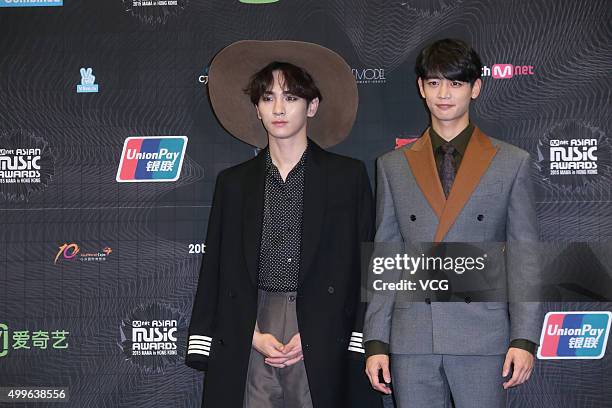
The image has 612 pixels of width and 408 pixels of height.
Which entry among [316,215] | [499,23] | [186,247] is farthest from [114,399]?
[499,23]

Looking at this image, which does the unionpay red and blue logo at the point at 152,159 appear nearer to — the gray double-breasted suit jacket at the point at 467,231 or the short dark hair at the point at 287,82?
the short dark hair at the point at 287,82

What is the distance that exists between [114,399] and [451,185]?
216 cm

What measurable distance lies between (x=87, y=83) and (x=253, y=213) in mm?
1449

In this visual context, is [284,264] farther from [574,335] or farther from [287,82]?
[574,335]

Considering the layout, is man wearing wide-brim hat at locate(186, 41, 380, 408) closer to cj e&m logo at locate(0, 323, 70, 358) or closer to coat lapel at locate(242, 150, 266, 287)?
coat lapel at locate(242, 150, 266, 287)

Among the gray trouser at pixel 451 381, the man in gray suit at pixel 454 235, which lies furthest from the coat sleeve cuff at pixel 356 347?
the gray trouser at pixel 451 381

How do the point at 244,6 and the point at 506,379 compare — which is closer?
the point at 506,379

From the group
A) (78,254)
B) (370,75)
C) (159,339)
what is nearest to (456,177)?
(370,75)

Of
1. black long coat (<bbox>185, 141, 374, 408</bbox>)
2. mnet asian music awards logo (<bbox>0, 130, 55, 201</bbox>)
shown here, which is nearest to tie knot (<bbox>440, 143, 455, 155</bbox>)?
black long coat (<bbox>185, 141, 374, 408</bbox>)

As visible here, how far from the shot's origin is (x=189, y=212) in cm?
381

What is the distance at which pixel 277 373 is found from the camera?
9.55 ft

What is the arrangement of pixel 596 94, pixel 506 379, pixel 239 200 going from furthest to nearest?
pixel 596 94, pixel 239 200, pixel 506 379

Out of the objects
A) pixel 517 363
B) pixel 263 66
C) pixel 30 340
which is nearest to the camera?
pixel 517 363

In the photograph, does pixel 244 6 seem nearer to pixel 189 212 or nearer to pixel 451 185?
pixel 189 212
